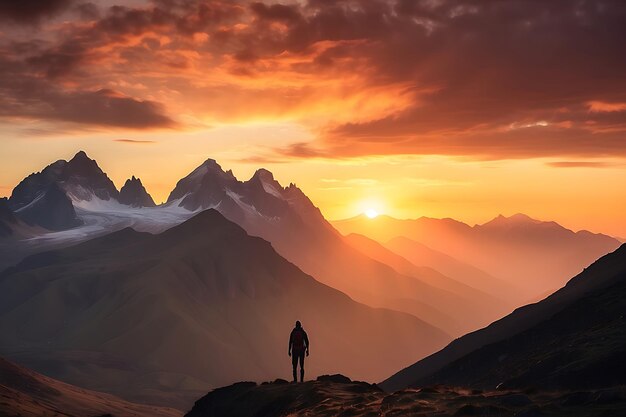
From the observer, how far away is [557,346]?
6088 cm

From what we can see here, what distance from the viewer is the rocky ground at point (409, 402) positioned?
26.1m

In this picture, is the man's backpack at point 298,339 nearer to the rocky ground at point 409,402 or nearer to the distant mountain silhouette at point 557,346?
the rocky ground at point 409,402

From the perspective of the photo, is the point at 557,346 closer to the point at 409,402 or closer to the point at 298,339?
the point at 298,339

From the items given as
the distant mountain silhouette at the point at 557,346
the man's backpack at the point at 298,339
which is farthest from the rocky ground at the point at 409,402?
the distant mountain silhouette at the point at 557,346

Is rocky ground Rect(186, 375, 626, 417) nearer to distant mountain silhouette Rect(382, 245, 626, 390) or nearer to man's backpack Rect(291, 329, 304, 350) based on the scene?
man's backpack Rect(291, 329, 304, 350)

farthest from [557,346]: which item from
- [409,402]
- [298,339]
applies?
[409,402]

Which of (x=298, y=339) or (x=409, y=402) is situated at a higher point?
(x=298, y=339)

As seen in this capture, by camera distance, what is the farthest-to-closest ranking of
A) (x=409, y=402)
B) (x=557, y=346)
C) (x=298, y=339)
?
(x=557, y=346) < (x=298, y=339) < (x=409, y=402)

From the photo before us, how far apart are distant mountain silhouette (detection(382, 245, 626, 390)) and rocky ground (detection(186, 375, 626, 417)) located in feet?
43.7

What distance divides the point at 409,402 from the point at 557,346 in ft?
115

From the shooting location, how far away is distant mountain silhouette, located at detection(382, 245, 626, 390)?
43.5 metres

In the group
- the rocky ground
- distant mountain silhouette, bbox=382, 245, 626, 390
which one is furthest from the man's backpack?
distant mountain silhouette, bbox=382, 245, 626, 390

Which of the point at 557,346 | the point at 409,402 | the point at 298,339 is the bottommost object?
the point at 409,402

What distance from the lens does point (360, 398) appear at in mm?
36750
